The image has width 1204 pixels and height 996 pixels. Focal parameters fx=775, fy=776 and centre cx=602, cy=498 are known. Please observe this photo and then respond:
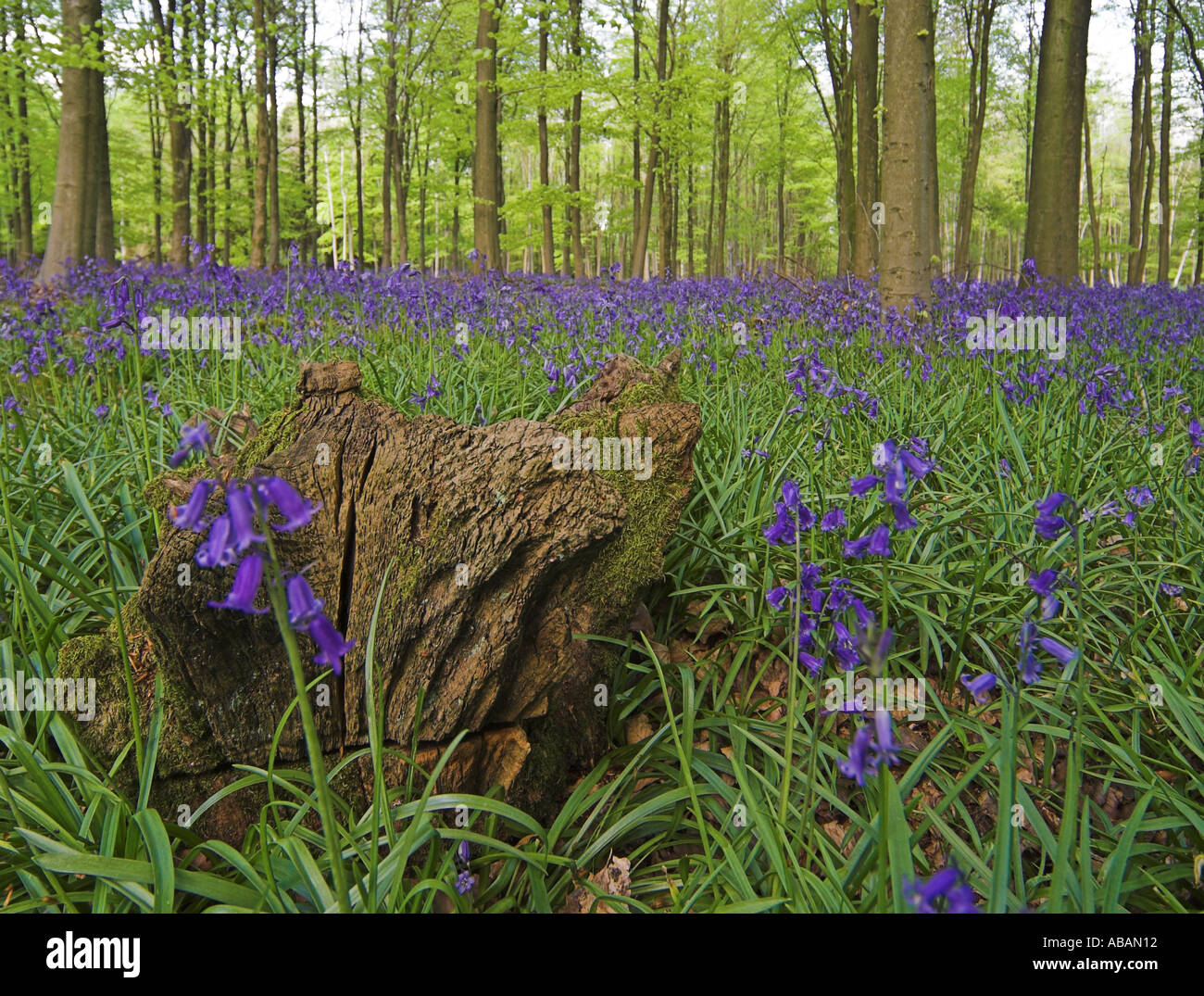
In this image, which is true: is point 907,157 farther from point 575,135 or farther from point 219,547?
point 575,135

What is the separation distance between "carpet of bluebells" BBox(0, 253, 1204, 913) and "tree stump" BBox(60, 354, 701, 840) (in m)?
0.11

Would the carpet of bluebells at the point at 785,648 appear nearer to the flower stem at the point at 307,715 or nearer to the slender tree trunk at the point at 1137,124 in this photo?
the flower stem at the point at 307,715

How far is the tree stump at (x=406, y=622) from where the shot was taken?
5.82ft

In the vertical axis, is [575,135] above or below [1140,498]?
above

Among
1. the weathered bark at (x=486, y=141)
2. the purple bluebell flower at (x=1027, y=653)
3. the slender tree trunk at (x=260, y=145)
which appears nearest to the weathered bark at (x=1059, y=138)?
the weathered bark at (x=486, y=141)

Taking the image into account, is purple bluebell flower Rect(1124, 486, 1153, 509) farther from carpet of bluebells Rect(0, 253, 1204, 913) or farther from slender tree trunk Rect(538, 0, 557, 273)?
slender tree trunk Rect(538, 0, 557, 273)

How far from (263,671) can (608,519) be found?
89cm

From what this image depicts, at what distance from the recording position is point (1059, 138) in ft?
27.7

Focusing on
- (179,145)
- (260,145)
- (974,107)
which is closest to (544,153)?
(260,145)

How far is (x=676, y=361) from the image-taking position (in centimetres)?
316

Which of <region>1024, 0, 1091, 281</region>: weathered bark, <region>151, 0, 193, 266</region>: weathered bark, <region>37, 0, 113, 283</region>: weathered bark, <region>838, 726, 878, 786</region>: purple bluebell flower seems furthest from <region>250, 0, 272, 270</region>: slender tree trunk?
<region>838, 726, 878, 786</region>: purple bluebell flower

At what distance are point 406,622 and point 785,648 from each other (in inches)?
47.7

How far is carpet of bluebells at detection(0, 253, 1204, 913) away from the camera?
53.9 inches
